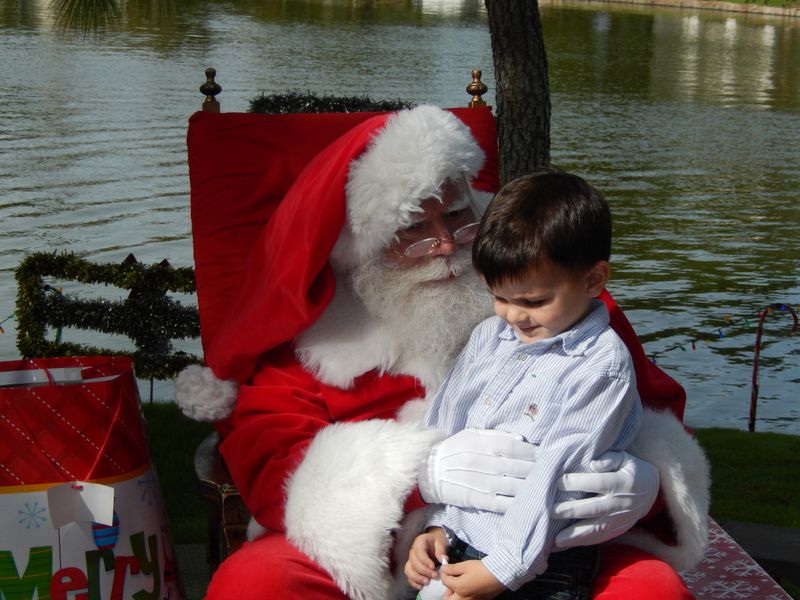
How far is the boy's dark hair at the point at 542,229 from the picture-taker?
2.02 meters

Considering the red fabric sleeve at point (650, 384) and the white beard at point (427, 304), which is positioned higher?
the white beard at point (427, 304)

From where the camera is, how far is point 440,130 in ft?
7.92

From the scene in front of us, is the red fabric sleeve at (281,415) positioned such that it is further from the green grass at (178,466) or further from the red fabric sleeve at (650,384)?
the green grass at (178,466)

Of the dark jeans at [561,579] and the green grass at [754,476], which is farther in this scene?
the green grass at [754,476]

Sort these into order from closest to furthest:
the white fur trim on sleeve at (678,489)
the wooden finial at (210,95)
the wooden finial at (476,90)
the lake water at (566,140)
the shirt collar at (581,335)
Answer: the shirt collar at (581,335), the white fur trim on sleeve at (678,489), the wooden finial at (210,95), the wooden finial at (476,90), the lake water at (566,140)

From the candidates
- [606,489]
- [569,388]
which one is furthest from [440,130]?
[606,489]

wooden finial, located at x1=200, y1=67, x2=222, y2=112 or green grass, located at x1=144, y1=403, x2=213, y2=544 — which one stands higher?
wooden finial, located at x1=200, y1=67, x2=222, y2=112

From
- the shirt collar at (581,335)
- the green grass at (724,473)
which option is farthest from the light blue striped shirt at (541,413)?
the green grass at (724,473)

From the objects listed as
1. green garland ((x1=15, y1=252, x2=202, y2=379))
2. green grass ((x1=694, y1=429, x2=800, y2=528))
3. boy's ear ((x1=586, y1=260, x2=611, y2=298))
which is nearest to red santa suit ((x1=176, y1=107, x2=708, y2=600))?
boy's ear ((x1=586, y1=260, x2=611, y2=298))

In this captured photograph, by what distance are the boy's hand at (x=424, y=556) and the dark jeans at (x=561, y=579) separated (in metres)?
0.05

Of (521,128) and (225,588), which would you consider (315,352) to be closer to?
(225,588)

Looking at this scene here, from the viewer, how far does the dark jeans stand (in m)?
2.04

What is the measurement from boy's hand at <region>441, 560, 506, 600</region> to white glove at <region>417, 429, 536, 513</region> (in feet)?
0.37

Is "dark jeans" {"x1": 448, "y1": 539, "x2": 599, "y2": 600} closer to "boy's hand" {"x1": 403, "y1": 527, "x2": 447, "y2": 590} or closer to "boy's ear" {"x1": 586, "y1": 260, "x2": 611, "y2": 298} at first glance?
"boy's hand" {"x1": 403, "y1": 527, "x2": 447, "y2": 590}
